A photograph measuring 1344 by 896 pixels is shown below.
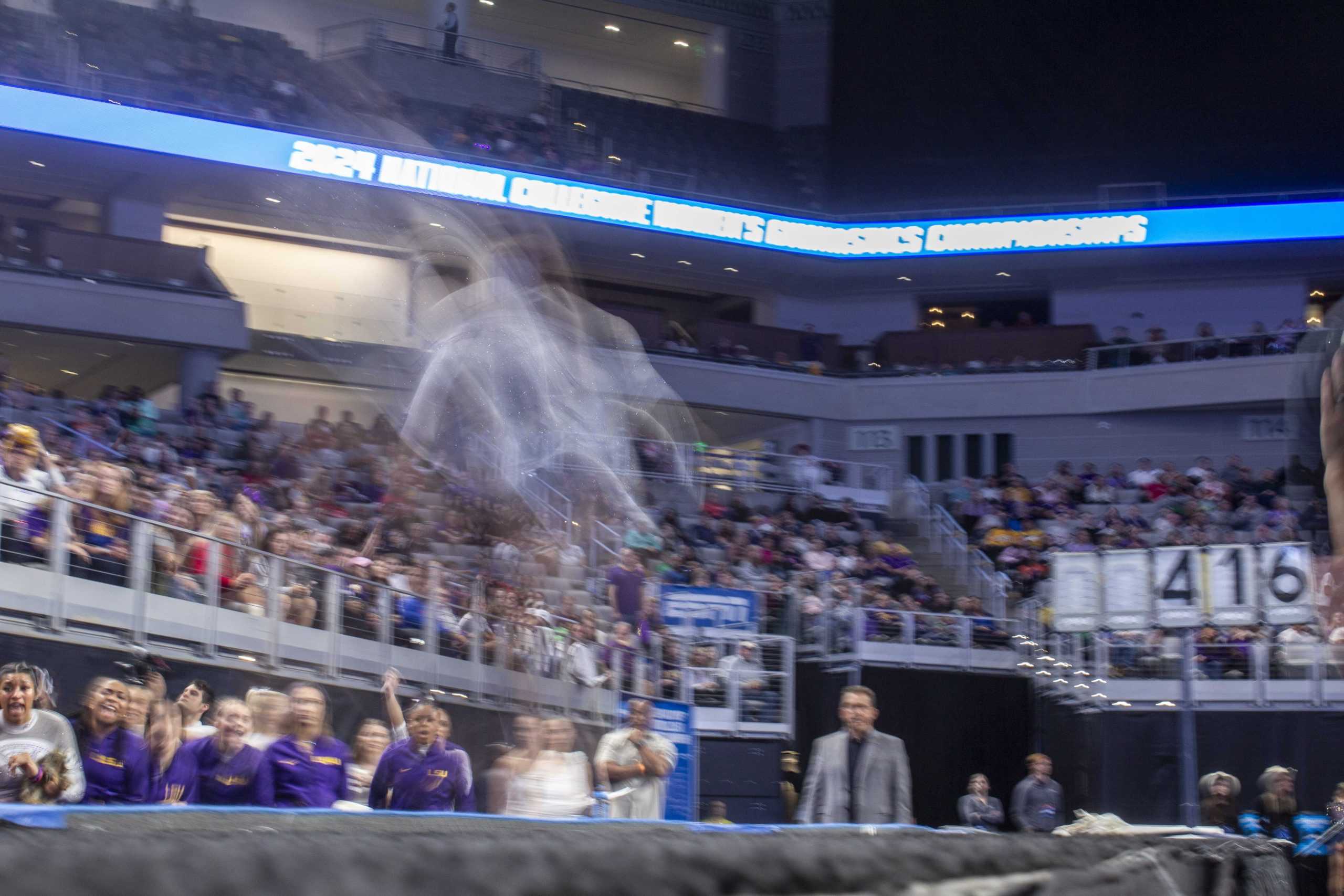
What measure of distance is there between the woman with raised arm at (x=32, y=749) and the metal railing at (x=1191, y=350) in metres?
25.1

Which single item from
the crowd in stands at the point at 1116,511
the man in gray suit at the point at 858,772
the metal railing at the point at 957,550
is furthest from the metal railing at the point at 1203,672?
the man in gray suit at the point at 858,772

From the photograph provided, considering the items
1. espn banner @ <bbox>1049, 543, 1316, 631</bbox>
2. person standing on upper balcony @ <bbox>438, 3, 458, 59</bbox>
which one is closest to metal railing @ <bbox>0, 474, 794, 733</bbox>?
espn banner @ <bbox>1049, 543, 1316, 631</bbox>

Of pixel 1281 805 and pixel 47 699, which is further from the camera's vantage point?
pixel 1281 805

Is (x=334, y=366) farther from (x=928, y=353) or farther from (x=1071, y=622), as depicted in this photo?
(x=1071, y=622)

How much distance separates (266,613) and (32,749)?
12.8 feet

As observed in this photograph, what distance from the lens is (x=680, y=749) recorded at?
10625 mm

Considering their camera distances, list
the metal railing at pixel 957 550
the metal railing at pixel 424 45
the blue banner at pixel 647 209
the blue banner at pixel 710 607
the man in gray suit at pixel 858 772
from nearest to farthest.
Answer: the man in gray suit at pixel 858 772, the blue banner at pixel 710 607, the metal railing at pixel 957 550, the blue banner at pixel 647 209, the metal railing at pixel 424 45

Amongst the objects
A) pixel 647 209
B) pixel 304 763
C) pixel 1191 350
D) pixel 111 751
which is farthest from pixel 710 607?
pixel 1191 350

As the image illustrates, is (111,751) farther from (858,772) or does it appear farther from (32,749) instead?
(858,772)

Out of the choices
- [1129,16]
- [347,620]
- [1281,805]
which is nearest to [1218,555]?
[1281,805]

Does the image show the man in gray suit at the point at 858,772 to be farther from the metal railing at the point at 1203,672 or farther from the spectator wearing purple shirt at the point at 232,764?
the metal railing at the point at 1203,672

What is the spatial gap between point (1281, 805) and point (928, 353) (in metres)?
21.7

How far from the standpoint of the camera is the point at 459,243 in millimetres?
27297

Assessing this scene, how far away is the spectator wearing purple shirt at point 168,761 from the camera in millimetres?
6465
